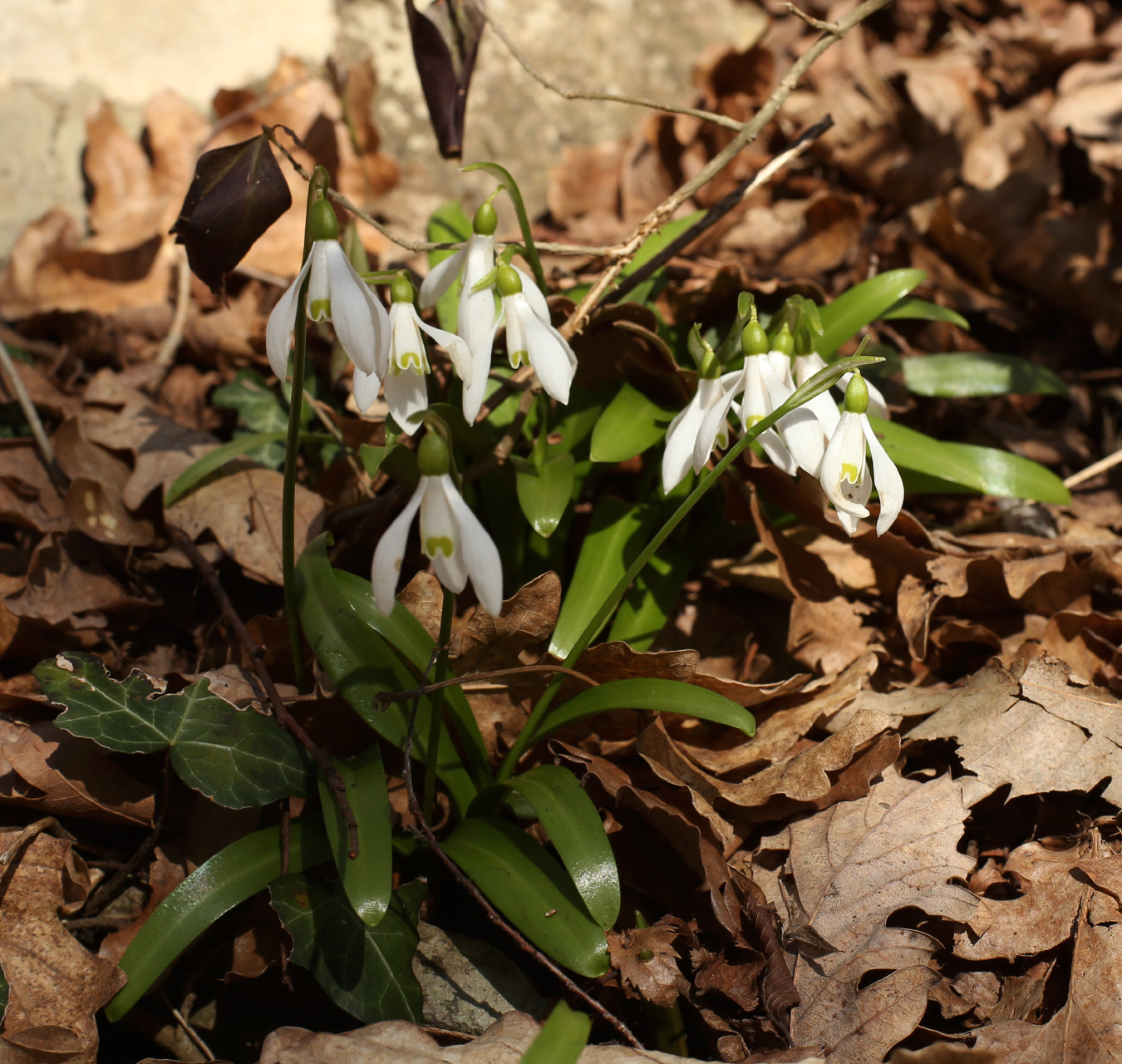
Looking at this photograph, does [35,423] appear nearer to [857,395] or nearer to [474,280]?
[474,280]

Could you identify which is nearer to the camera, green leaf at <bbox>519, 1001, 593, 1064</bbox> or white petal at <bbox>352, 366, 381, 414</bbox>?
green leaf at <bbox>519, 1001, 593, 1064</bbox>

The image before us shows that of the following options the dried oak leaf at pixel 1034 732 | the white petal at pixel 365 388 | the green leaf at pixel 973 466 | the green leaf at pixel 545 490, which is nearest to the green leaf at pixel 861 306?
the green leaf at pixel 973 466

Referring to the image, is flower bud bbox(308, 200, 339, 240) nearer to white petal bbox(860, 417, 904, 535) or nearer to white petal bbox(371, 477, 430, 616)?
white petal bbox(371, 477, 430, 616)

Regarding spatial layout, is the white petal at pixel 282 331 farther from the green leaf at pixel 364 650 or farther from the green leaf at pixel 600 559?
the green leaf at pixel 600 559

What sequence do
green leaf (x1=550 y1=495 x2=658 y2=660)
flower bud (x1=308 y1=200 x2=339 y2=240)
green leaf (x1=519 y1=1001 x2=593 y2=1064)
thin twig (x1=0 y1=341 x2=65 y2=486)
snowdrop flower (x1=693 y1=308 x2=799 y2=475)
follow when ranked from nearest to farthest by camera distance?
green leaf (x1=519 y1=1001 x2=593 y2=1064) → flower bud (x1=308 y1=200 x2=339 y2=240) → snowdrop flower (x1=693 y1=308 x2=799 y2=475) → green leaf (x1=550 y1=495 x2=658 y2=660) → thin twig (x1=0 y1=341 x2=65 y2=486)

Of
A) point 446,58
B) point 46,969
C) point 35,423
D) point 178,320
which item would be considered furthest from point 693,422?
point 178,320

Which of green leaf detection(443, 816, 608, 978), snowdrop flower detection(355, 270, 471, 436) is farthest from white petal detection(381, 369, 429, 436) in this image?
green leaf detection(443, 816, 608, 978)
